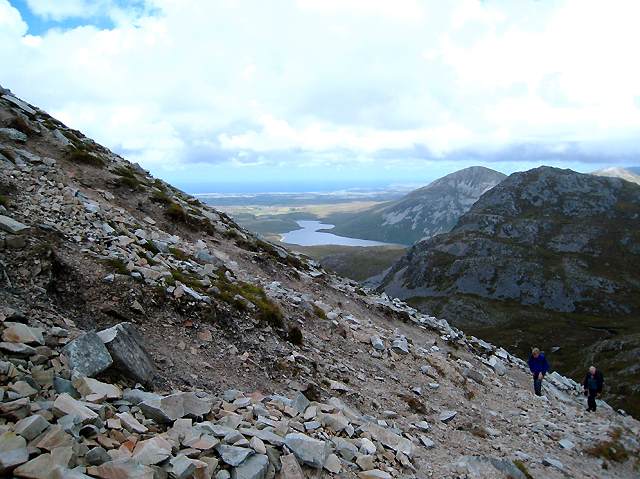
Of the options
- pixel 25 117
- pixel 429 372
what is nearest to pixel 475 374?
pixel 429 372

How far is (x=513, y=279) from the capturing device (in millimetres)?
180250

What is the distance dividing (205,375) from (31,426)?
19.3 ft

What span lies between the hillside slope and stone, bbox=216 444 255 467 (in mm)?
35

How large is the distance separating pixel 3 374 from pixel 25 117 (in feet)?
97.6

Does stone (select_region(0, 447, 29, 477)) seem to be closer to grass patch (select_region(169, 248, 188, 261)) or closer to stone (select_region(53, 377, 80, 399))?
stone (select_region(53, 377, 80, 399))

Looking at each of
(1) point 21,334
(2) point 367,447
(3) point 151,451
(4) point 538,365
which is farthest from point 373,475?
(4) point 538,365

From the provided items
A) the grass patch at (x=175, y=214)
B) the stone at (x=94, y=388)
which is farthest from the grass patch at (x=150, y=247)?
the stone at (x=94, y=388)

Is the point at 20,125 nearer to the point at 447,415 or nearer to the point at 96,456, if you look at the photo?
the point at 96,456

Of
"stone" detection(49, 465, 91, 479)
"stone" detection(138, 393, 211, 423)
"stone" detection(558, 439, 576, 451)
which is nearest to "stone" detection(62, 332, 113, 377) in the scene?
"stone" detection(138, 393, 211, 423)

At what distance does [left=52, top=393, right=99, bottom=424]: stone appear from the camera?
617 centimetres

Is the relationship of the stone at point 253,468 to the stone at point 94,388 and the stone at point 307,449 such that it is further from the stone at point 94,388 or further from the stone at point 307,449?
the stone at point 94,388

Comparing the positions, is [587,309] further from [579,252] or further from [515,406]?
[515,406]

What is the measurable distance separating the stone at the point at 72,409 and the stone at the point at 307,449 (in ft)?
13.6

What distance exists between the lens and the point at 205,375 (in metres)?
11.1
